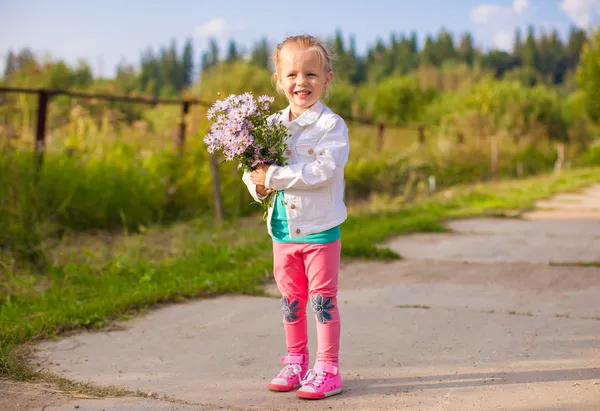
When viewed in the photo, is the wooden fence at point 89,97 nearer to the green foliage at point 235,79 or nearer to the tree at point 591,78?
the green foliage at point 235,79

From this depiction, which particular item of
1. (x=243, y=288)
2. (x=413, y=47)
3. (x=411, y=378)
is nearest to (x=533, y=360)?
(x=411, y=378)

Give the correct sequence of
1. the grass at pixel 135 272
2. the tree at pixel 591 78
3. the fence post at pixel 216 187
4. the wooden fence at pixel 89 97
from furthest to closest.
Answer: the tree at pixel 591 78 < the fence post at pixel 216 187 < the wooden fence at pixel 89 97 < the grass at pixel 135 272

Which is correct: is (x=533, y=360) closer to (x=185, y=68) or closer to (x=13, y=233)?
(x=13, y=233)

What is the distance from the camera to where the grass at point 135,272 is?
12.2 ft

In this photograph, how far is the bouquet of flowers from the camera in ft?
9.00

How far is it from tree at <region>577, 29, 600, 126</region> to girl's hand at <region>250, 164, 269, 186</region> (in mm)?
18792

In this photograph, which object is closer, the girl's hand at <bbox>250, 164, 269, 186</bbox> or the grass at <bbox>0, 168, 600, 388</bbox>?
the girl's hand at <bbox>250, 164, 269, 186</bbox>

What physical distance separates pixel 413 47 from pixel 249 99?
231 ft

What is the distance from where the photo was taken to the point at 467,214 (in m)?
8.30

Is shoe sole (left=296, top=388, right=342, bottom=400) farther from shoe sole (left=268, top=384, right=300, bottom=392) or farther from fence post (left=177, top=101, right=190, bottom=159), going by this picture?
fence post (left=177, top=101, right=190, bottom=159)

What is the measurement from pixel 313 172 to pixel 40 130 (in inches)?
182

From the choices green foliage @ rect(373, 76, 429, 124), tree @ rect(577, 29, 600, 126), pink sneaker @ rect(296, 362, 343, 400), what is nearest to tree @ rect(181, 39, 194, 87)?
green foliage @ rect(373, 76, 429, 124)

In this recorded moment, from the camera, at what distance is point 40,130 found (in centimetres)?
655

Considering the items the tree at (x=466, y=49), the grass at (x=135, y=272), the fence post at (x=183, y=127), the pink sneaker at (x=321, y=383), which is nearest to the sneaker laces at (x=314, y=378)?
the pink sneaker at (x=321, y=383)
